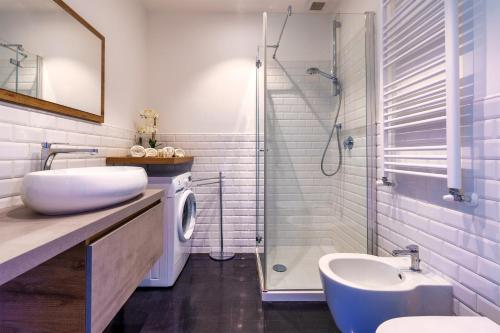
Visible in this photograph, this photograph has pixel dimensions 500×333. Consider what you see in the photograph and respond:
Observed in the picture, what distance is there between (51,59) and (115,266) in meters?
1.27

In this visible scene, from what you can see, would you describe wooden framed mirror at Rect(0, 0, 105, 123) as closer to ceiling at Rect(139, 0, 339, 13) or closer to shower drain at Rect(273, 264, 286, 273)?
ceiling at Rect(139, 0, 339, 13)

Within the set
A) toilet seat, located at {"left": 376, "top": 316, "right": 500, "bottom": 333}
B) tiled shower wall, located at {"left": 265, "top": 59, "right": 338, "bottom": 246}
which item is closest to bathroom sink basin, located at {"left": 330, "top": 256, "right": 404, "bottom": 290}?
toilet seat, located at {"left": 376, "top": 316, "right": 500, "bottom": 333}

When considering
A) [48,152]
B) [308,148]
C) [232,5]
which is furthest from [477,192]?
[232,5]

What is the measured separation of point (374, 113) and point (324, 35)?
127 cm

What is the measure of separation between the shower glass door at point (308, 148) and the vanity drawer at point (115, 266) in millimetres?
1153

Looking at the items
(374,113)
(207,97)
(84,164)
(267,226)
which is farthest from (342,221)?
(84,164)

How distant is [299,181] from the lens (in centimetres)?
246

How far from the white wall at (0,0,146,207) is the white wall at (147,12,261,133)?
0.74ft

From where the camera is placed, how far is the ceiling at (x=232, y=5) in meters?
2.65

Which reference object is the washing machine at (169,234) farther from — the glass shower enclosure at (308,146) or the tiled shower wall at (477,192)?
the tiled shower wall at (477,192)

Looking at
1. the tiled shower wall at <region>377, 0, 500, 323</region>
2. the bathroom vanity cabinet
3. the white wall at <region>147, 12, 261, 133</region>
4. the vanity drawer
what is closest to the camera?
the bathroom vanity cabinet

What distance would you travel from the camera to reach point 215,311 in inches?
71.0

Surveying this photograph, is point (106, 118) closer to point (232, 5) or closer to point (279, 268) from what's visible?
point (232, 5)

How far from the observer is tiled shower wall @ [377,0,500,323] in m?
0.98
